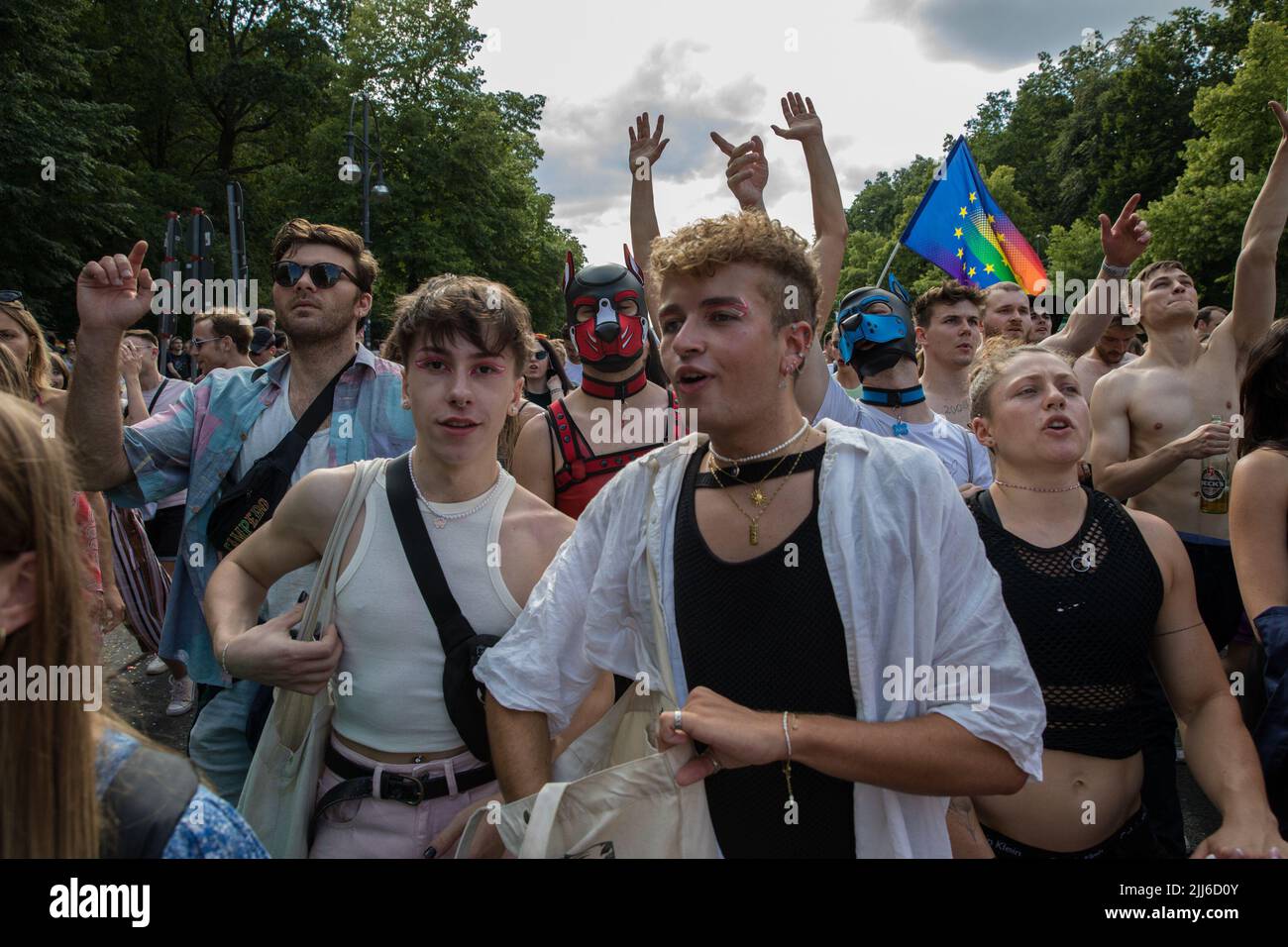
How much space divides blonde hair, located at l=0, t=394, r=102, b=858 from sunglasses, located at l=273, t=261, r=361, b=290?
86.9 inches

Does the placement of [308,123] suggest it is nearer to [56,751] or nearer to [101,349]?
[101,349]

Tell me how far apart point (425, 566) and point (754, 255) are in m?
1.12

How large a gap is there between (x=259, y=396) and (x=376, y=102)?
101ft

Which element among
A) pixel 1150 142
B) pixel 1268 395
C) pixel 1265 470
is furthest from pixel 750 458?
pixel 1150 142

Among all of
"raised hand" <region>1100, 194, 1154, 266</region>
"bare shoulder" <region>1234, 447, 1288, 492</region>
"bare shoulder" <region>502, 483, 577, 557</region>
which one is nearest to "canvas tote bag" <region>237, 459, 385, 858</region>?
"bare shoulder" <region>502, 483, 577, 557</region>

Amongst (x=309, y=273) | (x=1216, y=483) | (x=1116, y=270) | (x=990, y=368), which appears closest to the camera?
(x=990, y=368)

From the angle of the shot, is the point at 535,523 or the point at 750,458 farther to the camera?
the point at 535,523

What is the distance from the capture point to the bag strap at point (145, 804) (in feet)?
3.94

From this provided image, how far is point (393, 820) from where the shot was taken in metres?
2.17

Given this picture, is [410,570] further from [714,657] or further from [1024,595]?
[1024,595]

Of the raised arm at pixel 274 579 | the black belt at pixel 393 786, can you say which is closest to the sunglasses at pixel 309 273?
the raised arm at pixel 274 579

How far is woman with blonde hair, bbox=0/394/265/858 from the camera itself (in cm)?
121

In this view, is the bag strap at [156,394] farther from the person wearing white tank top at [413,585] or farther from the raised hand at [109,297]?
the person wearing white tank top at [413,585]

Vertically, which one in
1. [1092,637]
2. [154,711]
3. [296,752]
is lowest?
[154,711]
